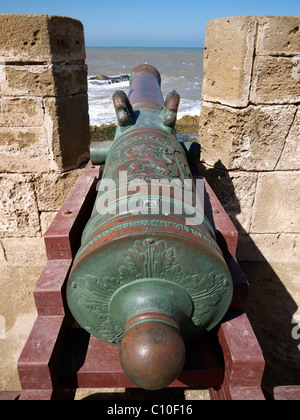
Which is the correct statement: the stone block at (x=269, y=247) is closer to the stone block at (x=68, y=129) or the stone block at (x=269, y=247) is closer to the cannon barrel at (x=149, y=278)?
the stone block at (x=68, y=129)

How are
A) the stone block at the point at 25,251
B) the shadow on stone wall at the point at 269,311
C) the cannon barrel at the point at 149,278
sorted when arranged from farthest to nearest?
the stone block at the point at 25,251 → the shadow on stone wall at the point at 269,311 → the cannon barrel at the point at 149,278

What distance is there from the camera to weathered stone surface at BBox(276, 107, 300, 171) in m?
3.24

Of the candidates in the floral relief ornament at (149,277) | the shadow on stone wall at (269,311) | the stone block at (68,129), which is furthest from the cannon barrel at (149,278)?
the stone block at (68,129)

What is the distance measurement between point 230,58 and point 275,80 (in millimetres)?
463

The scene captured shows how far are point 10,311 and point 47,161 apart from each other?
152 centimetres

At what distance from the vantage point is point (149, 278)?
51.5 inches

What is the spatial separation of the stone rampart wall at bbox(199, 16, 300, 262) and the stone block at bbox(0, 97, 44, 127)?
66.3 inches

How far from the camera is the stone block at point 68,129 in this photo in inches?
123

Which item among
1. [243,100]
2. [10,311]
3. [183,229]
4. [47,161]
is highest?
[243,100]

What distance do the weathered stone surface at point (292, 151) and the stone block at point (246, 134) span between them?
0.15 ft

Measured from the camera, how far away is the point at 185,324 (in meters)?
1.44

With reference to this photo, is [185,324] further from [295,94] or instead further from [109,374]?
[295,94]

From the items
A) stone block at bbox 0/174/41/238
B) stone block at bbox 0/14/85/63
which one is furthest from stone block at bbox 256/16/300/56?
stone block at bbox 0/174/41/238
